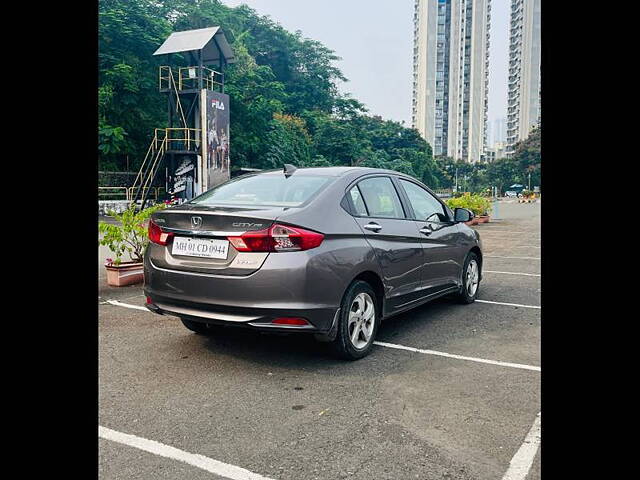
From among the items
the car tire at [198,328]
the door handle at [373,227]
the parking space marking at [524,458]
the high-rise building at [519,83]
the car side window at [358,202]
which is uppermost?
the high-rise building at [519,83]

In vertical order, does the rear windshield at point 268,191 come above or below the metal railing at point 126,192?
below

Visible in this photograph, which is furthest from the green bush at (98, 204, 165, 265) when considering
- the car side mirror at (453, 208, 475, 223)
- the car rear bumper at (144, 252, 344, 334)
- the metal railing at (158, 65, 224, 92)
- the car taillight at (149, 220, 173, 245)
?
Result: the metal railing at (158, 65, 224, 92)

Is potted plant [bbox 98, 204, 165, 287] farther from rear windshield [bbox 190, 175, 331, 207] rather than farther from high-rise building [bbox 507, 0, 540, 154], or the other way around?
high-rise building [bbox 507, 0, 540, 154]

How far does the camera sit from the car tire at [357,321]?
4.26 m

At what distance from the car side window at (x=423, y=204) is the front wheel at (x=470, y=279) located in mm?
749

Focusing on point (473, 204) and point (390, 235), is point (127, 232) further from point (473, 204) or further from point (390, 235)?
point (473, 204)

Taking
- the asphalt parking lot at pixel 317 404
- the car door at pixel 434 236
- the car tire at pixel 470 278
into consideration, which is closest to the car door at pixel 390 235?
the car door at pixel 434 236

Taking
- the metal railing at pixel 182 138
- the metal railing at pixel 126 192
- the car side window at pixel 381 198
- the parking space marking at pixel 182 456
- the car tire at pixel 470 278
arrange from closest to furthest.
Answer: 1. the parking space marking at pixel 182 456
2. the car side window at pixel 381 198
3. the car tire at pixel 470 278
4. the metal railing at pixel 182 138
5. the metal railing at pixel 126 192

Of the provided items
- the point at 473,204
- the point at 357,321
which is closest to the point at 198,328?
the point at 357,321

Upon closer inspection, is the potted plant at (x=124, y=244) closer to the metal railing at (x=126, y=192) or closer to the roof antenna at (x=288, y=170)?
the roof antenna at (x=288, y=170)

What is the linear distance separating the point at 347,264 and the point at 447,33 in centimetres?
13256

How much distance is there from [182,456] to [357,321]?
1.94 meters
